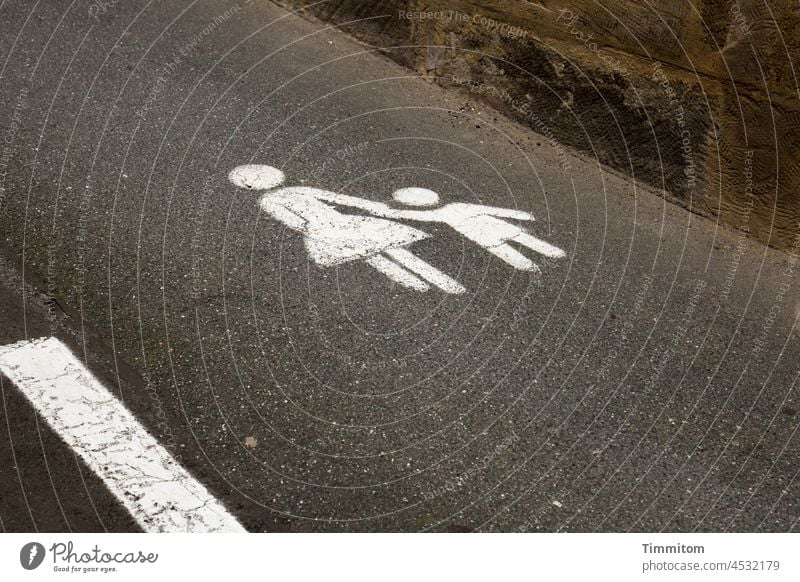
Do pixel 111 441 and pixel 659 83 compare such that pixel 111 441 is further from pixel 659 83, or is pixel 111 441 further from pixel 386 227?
pixel 659 83

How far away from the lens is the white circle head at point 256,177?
421 centimetres

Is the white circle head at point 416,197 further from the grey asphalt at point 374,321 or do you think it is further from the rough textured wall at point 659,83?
the rough textured wall at point 659,83

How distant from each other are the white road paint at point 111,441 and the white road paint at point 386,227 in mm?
1095

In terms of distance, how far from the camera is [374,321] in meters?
3.40

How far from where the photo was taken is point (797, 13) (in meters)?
3.88

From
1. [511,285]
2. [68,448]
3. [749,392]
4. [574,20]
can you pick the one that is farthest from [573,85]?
[68,448]

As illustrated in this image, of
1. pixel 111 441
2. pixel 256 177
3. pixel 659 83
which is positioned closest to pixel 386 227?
pixel 256 177

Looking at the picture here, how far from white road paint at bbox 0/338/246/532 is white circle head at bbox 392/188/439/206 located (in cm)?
168

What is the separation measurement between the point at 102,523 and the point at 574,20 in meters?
3.29

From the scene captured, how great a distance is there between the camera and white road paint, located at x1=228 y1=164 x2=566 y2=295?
12.3 ft
